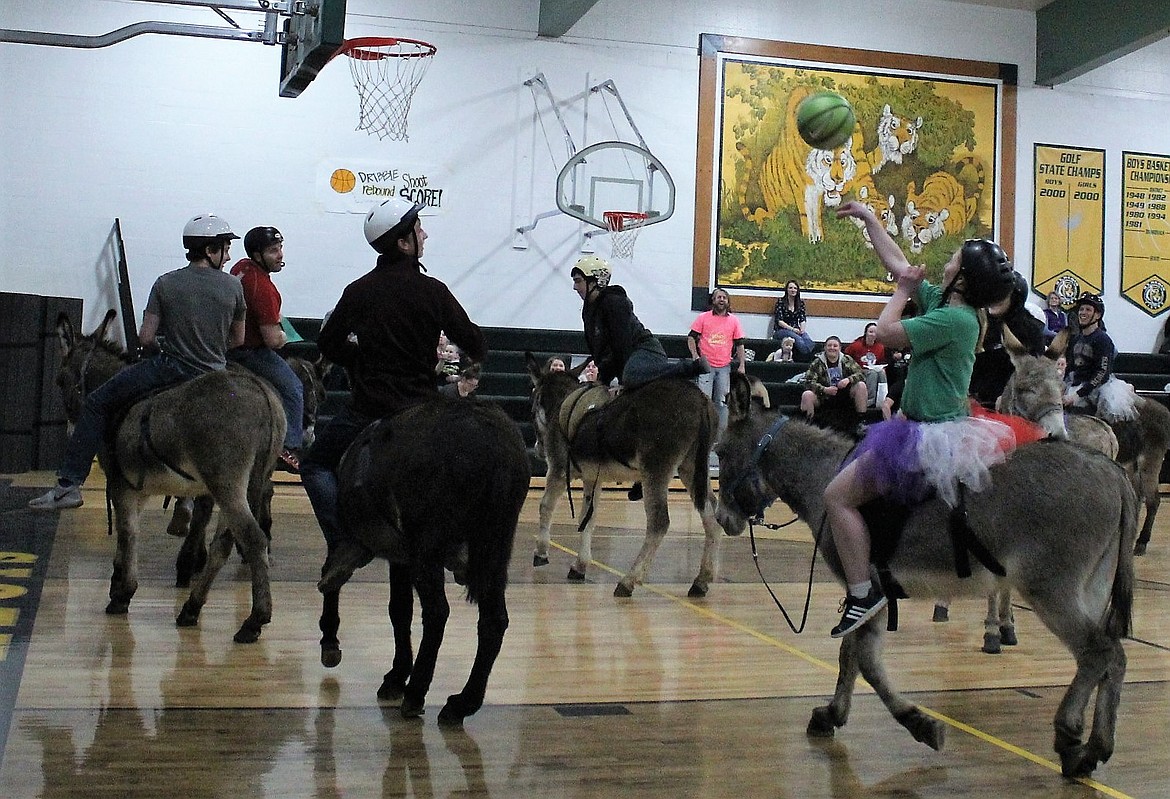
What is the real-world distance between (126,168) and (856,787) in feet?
47.4

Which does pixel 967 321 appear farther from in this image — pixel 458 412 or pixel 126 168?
pixel 126 168

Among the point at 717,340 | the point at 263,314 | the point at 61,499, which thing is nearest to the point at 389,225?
the point at 263,314

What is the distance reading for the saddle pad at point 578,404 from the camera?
8.45 metres

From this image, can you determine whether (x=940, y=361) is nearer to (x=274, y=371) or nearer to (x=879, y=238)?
(x=879, y=238)

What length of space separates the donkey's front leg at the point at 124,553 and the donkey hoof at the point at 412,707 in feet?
8.04

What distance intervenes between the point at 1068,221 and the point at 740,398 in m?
16.2

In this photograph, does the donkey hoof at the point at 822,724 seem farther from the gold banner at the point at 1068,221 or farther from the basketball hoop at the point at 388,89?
the gold banner at the point at 1068,221

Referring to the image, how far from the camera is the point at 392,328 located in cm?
475

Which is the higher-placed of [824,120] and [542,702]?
[824,120]

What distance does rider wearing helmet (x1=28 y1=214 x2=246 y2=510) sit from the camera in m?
6.30

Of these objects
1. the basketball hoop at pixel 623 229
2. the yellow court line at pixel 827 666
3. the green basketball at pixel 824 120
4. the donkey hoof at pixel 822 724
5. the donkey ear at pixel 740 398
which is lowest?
the yellow court line at pixel 827 666

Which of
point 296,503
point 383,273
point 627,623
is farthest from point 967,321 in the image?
point 296,503

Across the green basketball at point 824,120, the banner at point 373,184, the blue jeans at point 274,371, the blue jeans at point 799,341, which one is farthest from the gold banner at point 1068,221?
the blue jeans at point 274,371

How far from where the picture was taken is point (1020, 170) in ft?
63.4
